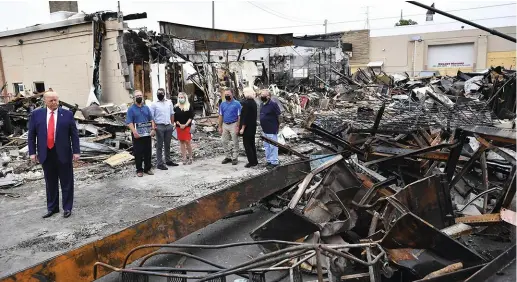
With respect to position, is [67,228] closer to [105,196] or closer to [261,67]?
[105,196]

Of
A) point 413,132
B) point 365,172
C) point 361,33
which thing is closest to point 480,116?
point 413,132

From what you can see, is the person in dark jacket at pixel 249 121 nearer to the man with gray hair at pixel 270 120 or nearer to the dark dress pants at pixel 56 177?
the man with gray hair at pixel 270 120

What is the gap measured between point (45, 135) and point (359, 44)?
126 ft

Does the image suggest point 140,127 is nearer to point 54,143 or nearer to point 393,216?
point 54,143

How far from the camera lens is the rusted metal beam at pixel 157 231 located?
326 centimetres

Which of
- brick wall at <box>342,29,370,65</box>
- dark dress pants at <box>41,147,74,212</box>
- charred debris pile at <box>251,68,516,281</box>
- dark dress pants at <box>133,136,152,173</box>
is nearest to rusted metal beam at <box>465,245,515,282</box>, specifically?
charred debris pile at <box>251,68,516,281</box>

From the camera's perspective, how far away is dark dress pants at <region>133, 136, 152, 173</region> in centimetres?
757

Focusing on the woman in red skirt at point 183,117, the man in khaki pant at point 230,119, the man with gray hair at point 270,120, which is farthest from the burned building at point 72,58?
the man with gray hair at point 270,120

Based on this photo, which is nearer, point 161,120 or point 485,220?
point 485,220

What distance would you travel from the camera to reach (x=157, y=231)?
4.04 meters

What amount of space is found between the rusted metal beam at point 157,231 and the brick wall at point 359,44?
121 feet

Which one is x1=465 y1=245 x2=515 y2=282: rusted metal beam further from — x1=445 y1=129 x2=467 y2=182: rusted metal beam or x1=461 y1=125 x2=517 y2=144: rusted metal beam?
x1=445 y1=129 x2=467 y2=182: rusted metal beam

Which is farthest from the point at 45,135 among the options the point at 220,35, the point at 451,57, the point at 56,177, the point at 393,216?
the point at 451,57

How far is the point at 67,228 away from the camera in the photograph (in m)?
5.27
